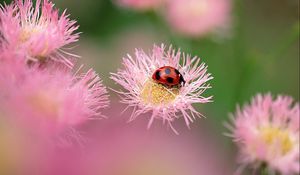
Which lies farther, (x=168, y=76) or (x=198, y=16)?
(x=198, y=16)

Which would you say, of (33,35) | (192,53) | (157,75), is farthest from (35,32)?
(192,53)

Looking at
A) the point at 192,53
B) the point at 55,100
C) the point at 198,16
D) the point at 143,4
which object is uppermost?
the point at 198,16

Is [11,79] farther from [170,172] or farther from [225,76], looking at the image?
[225,76]

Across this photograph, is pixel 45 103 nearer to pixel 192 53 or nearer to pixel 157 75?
pixel 157 75

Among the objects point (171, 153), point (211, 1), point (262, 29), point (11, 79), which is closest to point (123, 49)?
point (211, 1)

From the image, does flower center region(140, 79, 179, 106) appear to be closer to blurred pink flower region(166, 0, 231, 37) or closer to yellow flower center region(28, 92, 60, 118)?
yellow flower center region(28, 92, 60, 118)

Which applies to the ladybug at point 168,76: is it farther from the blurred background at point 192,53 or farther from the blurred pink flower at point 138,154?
the blurred pink flower at point 138,154

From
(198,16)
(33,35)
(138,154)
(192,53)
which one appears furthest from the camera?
(198,16)

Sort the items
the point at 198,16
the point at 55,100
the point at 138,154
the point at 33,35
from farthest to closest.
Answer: the point at 198,16 < the point at 33,35 < the point at 55,100 < the point at 138,154
